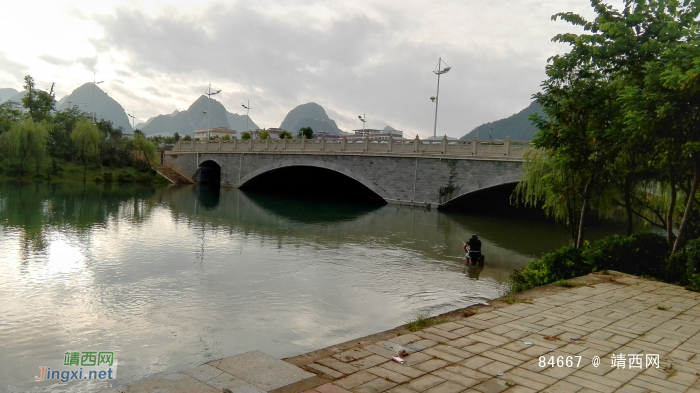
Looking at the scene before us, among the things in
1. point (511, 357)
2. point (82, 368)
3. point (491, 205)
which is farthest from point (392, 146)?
point (511, 357)

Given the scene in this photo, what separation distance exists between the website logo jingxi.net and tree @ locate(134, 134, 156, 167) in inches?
1661

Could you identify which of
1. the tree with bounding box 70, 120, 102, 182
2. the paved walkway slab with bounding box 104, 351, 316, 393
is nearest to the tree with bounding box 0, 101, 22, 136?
the tree with bounding box 70, 120, 102, 182

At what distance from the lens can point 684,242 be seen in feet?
29.7

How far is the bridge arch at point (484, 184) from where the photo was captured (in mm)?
25888

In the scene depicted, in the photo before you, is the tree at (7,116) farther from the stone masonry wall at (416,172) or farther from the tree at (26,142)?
the stone masonry wall at (416,172)

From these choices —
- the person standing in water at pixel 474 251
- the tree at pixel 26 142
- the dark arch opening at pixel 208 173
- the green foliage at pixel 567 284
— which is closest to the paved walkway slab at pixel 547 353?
the green foliage at pixel 567 284

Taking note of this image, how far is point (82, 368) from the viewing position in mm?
5855

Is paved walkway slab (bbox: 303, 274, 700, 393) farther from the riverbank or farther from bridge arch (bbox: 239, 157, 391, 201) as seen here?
bridge arch (bbox: 239, 157, 391, 201)

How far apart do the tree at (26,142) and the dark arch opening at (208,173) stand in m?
12.8

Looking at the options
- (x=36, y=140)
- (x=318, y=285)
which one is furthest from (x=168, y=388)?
(x=36, y=140)

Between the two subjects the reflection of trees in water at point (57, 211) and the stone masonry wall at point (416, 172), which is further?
the stone masonry wall at point (416, 172)

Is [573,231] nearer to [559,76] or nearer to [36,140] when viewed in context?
[559,76]

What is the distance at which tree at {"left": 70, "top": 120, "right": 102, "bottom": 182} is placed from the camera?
40.8 m

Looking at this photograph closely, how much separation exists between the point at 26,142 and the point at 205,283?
34.6 meters
